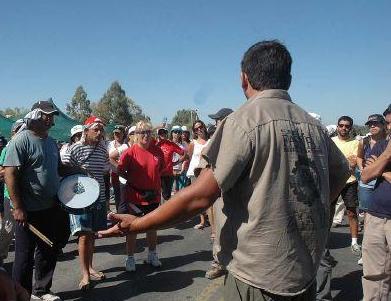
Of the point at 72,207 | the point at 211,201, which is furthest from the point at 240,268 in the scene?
the point at 72,207

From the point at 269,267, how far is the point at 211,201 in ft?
1.30

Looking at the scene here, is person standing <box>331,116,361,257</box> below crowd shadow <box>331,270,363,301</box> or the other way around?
the other way around

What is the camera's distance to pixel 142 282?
5145mm

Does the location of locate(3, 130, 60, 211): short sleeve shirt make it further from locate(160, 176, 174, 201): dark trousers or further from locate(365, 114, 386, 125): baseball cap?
locate(160, 176, 174, 201): dark trousers

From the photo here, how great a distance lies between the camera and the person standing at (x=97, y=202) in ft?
15.9

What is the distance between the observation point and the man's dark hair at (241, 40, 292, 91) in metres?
1.94

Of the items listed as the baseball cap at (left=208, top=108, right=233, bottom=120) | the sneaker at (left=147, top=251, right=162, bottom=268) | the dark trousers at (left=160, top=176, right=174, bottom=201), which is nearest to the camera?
the sneaker at (left=147, top=251, right=162, bottom=268)

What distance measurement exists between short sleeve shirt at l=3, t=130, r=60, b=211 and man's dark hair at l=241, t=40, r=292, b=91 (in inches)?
112

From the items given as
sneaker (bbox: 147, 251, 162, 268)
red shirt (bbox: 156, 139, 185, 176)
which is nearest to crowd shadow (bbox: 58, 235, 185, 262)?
sneaker (bbox: 147, 251, 162, 268)

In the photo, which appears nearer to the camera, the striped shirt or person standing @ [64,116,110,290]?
person standing @ [64,116,110,290]

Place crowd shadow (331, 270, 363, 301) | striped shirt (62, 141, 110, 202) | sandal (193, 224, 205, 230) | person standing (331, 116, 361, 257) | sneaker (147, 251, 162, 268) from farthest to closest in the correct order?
sandal (193, 224, 205, 230)
person standing (331, 116, 361, 257)
sneaker (147, 251, 162, 268)
striped shirt (62, 141, 110, 202)
crowd shadow (331, 270, 363, 301)

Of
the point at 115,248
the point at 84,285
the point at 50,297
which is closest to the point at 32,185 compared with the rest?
the point at 50,297

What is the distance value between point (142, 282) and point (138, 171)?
53.9 inches

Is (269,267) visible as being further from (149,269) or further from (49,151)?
(149,269)
